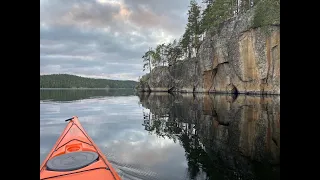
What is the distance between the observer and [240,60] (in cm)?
3734

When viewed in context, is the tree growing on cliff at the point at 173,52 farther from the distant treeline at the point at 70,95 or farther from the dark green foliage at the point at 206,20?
the distant treeline at the point at 70,95

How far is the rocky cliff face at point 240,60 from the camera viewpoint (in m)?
32.3

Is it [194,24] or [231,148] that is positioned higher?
[194,24]

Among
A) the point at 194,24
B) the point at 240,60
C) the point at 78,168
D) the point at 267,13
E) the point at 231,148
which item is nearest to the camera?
the point at 78,168

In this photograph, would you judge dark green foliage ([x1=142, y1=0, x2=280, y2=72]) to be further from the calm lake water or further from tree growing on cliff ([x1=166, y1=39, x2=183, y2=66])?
the calm lake water

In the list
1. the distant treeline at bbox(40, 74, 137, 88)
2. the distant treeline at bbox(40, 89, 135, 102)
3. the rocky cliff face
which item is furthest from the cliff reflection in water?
the distant treeline at bbox(40, 74, 137, 88)

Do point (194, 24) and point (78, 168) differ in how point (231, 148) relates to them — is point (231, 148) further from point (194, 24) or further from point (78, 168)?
point (194, 24)

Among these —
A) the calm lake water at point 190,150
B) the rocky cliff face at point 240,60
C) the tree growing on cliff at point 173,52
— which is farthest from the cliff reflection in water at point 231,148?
the tree growing on cliff at point 173,52

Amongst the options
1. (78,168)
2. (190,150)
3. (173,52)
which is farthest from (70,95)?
(78,168)

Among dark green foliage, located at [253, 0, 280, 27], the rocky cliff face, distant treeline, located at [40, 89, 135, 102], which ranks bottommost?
distant treeline, located at [40, 89, 135, 102]

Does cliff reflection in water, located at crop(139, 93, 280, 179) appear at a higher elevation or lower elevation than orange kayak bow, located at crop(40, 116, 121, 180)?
lower

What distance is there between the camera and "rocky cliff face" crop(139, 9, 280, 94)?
106 feet

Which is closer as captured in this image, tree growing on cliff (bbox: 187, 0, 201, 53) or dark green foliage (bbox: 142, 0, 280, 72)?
dark green foliage (bbox: 142, 0, 280, 72)
